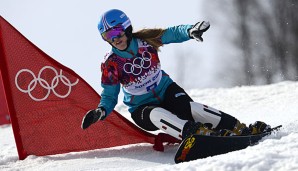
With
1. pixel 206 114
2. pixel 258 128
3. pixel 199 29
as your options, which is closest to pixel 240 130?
pixel 258 128

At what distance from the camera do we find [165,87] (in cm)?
627

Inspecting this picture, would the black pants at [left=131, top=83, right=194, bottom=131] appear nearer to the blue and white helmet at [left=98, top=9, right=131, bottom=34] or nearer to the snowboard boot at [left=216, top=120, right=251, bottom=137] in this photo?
the snowboard boot at [left=216, top=120, right=251, bottom=137]

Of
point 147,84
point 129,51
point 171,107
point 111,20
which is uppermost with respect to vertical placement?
point 111,20

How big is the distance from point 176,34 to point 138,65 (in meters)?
0.46

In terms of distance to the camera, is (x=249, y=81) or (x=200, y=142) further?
(x=249, y=81)

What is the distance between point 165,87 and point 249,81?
1644 centimetres

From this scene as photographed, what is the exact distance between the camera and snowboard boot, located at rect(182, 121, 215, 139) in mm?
5488

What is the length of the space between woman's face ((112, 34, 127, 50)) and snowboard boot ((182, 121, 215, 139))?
0.94 metres

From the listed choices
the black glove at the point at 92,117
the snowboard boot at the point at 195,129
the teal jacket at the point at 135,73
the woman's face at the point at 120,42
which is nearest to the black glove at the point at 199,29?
the teal jacket at the point at 135,73

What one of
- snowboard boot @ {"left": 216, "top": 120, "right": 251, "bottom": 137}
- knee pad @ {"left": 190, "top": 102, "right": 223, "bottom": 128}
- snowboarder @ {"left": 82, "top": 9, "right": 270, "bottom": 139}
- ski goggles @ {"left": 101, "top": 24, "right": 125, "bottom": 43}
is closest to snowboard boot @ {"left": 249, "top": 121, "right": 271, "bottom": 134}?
snowboard boot @ {"left": 216, "top": 120, "right": 251, "bottom": 137}

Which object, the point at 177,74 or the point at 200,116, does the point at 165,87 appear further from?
the point at 177,74

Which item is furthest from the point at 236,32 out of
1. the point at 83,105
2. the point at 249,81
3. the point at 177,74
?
the point at 83,105

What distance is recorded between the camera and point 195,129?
18.2ft

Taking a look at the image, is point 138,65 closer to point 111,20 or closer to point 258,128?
point 111,20
